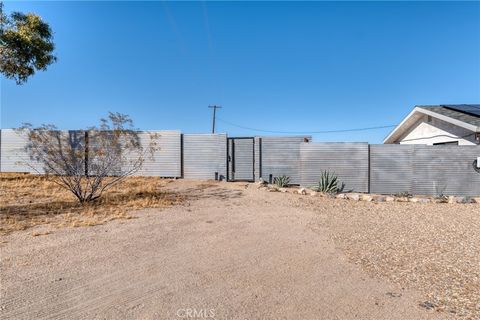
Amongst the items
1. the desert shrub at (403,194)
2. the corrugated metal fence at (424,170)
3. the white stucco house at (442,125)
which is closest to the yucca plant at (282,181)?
the corrugated metal fence at (424,170)

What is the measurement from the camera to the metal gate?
44.5 ft

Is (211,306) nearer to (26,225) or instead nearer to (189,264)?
(189,264)

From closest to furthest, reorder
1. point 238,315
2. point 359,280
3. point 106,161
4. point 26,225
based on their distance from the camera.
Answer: point 238,315
point 359,280
point 26,225
point 106,161

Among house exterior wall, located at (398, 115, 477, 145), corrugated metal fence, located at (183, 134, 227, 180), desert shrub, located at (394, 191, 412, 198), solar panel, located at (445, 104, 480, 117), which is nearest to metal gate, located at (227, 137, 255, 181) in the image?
corrugated metal fence, located at (183, 134, 227, 180)

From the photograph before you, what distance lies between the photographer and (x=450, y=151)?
11.6 metres

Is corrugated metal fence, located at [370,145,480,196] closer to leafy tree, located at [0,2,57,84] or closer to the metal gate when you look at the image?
the metal gate

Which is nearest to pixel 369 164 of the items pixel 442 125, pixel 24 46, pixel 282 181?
pixel 282 181

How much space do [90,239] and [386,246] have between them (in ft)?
16.1

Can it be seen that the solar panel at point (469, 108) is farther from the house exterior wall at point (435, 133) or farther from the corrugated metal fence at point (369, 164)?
the corrugated metal fence at point (369, 164)

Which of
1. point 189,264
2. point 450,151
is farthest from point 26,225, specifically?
point 450,151

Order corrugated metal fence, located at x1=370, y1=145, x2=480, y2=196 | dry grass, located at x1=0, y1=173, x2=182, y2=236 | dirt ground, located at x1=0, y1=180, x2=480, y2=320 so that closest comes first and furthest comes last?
dirt ground, located at x1=0, y1=180, x2=480, y2=320, dry grass, located at x1=0, y1=173, x2=182, y2=236, corrugated metal fence, located at x1=370, y1=145, x2=480, y2=196

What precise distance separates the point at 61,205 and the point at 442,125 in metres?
16.6

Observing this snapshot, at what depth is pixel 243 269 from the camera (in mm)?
3740

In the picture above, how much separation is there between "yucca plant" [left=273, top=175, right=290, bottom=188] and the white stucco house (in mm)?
7701
